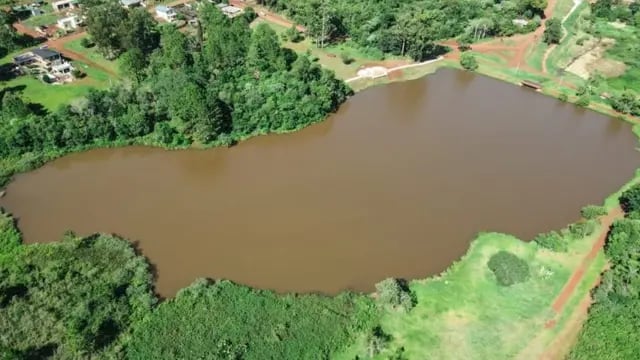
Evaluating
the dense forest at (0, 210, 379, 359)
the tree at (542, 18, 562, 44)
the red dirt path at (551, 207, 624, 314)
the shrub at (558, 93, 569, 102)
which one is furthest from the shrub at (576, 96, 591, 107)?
the dense forest at (0, 210, 379, 359)

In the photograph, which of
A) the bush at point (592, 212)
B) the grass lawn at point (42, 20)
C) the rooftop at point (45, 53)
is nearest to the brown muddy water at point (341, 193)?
the bush at point (592, 212)

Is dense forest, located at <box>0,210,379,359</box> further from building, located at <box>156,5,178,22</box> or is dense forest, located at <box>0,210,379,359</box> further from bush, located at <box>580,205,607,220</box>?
building, located at <box>156,5,178,22</box>

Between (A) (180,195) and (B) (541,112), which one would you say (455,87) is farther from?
(A) (180,195)

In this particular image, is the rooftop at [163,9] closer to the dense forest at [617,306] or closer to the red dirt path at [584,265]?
the red dirt path at [584,265]

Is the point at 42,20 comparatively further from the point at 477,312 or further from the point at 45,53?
the point at 477,312

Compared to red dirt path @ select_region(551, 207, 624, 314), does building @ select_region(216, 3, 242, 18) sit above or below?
above
